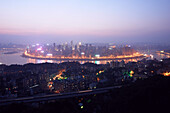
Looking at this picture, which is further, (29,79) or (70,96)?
(29,79)

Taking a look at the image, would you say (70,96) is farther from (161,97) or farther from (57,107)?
(161,97)

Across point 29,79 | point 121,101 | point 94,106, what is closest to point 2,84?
point 29,79

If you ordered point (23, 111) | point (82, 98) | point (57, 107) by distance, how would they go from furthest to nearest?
Result: point (82, 98) → point (57, 107) → point (23, 111)

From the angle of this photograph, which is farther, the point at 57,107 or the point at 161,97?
the point at 57,107

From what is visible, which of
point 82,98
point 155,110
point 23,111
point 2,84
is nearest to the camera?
point 155,110

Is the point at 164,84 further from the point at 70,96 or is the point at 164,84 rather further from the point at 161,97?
the point at 70,96

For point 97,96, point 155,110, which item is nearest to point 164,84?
point 155,110

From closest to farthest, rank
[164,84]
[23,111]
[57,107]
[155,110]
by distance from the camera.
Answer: [155,110]
[23,111]
[57,107]
[164,84]

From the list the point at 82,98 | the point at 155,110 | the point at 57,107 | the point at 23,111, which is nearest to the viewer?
the point at 155,110

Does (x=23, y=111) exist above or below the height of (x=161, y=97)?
below
